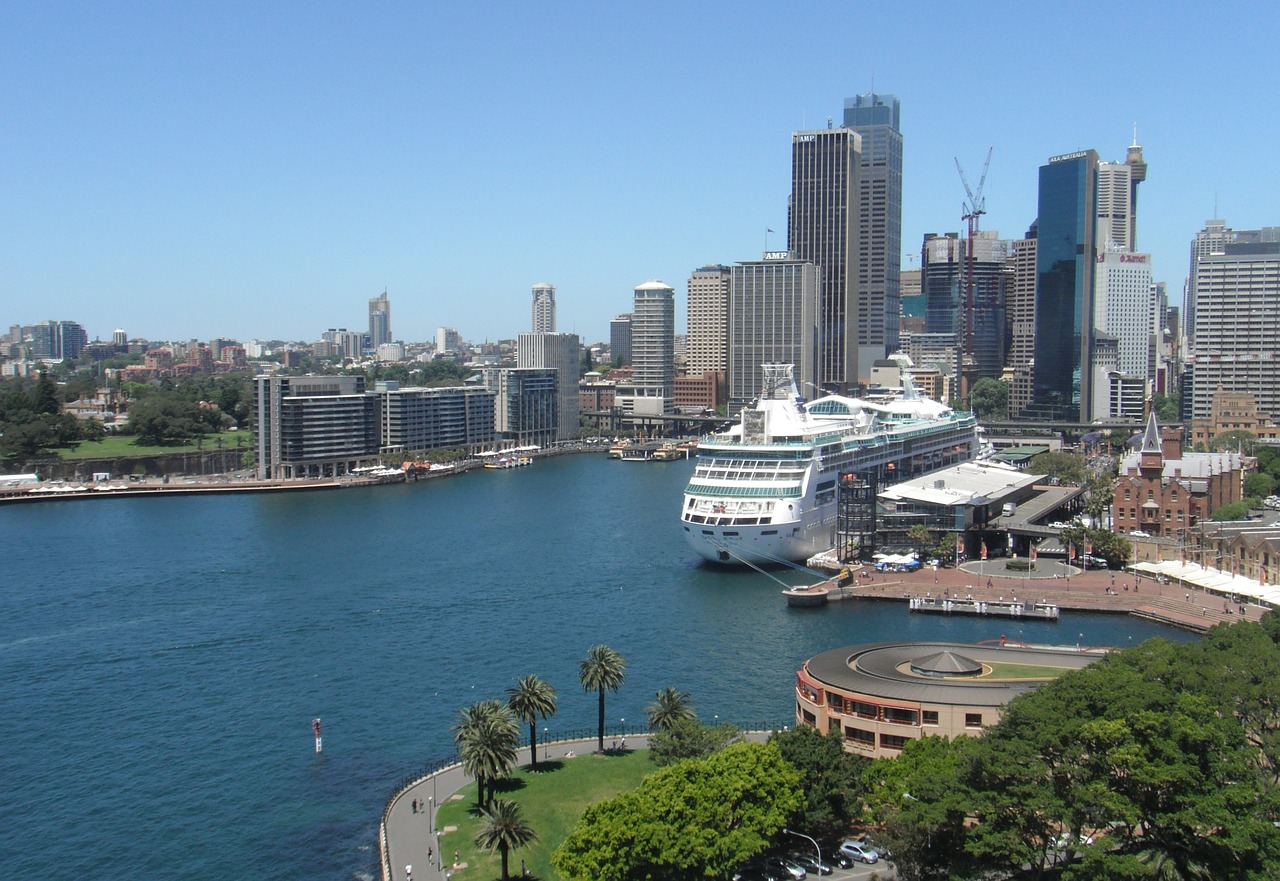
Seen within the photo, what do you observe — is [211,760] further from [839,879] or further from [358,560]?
[358,560]

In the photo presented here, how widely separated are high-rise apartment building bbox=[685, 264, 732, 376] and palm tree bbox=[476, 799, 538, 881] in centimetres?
12316

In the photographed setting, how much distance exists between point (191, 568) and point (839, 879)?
37.4m

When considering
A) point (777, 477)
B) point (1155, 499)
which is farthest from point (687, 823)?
point (1155, 499)

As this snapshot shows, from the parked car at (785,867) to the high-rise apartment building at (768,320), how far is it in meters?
104

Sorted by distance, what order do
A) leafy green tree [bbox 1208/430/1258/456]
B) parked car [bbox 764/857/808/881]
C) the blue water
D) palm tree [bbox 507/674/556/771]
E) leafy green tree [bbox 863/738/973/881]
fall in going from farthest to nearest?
1. leafy green tree [bbox 1208/430/1258/456]
2. palm tree [bbox 507/674/556/771]
3. the blue water
4. parked car [bbox 764/857/808/881]
5. leafy green tree [bbox 863/738/973/881]

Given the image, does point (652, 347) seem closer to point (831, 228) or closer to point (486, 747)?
point (831, 228)

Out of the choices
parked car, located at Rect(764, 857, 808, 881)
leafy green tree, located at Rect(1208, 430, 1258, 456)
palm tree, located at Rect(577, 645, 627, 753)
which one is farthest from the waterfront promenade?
leafy green tree, located at Rect(1208, 430, 1258, 456)

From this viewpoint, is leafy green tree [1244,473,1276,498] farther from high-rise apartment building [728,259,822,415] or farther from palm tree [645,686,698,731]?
high-rise apartment building [728,259,822,415]

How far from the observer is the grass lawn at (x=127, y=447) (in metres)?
91.9

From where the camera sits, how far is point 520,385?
365 ft

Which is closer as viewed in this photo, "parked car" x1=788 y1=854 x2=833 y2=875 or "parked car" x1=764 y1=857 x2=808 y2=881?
"parked car" x1=764 y1=857 x2=808 y2=881

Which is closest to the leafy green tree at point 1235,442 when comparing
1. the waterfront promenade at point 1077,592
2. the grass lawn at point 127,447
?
the waterfront promenade at point 1077,592

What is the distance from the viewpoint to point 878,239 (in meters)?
144

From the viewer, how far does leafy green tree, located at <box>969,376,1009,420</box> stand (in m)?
133
